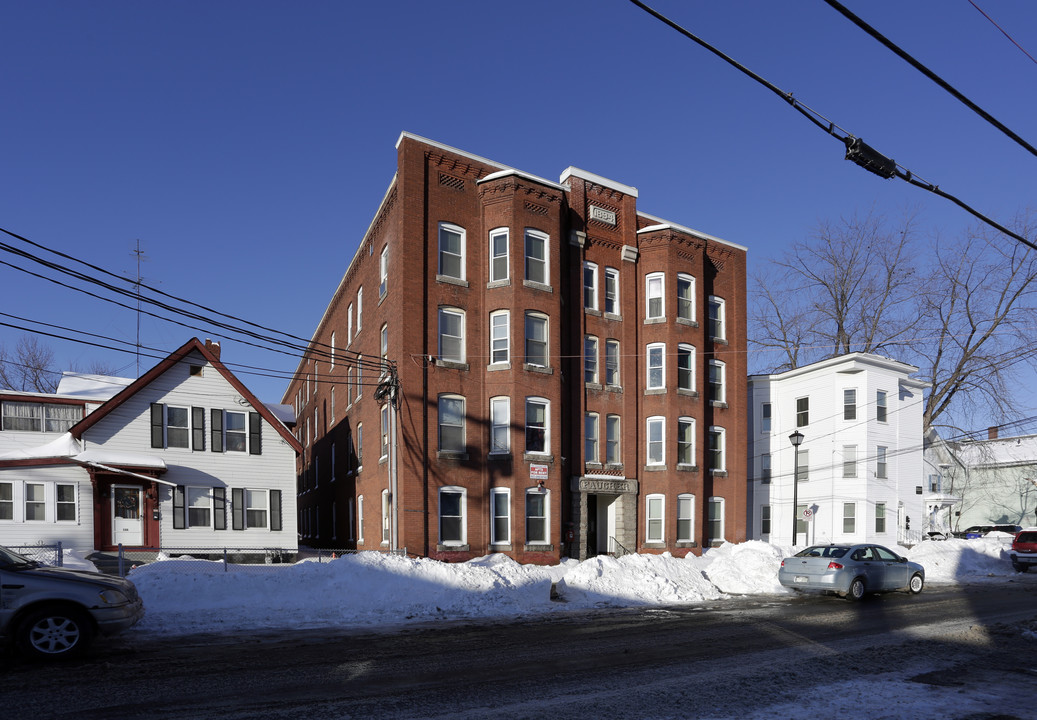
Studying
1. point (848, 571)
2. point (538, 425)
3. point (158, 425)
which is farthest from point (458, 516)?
point (848, 571)

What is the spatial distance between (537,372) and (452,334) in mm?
3304

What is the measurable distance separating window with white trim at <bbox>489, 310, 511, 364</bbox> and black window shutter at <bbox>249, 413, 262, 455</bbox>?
929 centimetres

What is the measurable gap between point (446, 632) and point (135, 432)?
1804 centimetres

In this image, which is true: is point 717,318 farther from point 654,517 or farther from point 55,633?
point 55,633

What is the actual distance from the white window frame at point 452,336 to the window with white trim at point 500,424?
6.38 feet

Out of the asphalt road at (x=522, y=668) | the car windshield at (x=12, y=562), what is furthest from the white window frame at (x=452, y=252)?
the car windshield at (x=12, y=562)

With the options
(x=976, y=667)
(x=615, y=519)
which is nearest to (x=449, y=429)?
(x=615, y=519)

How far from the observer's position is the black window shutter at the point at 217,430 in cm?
2911

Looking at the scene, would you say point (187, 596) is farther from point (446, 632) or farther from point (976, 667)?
point (976, 667)

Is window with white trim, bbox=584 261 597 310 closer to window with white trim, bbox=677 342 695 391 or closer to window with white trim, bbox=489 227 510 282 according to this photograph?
window with white trim, bbox=489 227 510 282

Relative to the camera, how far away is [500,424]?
91.8 feet

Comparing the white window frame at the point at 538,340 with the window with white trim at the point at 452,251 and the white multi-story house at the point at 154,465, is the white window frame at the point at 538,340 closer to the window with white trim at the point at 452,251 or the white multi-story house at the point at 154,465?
the window with white trim at the point at 452,251

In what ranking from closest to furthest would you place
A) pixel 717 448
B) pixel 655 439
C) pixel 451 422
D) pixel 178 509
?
pixel 451 422
pixel 178 509
pixel 655 439
pixel 717 448

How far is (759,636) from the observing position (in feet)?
44.7
